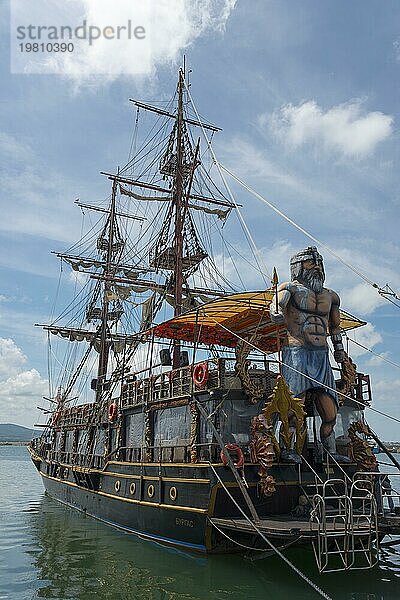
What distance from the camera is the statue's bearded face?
50.3ft

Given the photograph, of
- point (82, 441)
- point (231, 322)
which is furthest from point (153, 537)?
point (82, 441)

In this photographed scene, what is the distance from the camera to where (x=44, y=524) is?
22.0 metres

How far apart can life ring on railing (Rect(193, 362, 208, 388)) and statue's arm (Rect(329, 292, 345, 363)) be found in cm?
370

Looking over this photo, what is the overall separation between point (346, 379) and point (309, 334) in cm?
242

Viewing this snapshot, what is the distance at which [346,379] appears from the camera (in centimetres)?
1644

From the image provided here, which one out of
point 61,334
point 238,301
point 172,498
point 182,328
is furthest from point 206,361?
point 61,334

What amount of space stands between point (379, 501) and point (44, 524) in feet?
43.7

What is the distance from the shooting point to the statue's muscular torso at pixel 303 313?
49.2ft

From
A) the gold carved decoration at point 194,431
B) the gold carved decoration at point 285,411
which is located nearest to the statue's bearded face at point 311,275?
the gold carved decoration at point 285,411

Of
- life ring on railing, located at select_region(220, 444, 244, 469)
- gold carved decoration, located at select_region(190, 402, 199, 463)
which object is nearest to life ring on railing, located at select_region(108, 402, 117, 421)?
gold carved decoration, located at select_region(190, 402, 199, 463)

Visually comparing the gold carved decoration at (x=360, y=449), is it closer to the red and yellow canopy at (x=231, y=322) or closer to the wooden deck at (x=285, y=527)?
the wooden deck at (x=285, y=527)

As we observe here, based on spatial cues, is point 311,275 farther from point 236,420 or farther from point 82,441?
point 82,441

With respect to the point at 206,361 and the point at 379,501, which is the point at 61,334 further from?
the point at 379,501

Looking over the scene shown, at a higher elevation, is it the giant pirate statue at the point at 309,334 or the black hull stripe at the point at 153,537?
the giant pirate statue at the point at 309,334
